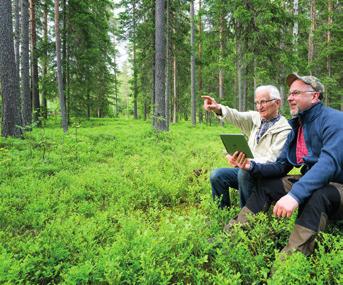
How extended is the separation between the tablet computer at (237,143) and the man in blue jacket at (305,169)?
3.2 inches

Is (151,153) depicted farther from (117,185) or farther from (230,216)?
(230,216)

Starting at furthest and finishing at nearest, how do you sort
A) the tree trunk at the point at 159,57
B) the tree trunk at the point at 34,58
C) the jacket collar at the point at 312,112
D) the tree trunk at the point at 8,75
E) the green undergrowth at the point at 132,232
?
the tree trunk at the point at 34,58
the tree trunk at the point at 159,57
the tree trunk at the point at 8,75
the jacket collar at the point at 312,112
the green undergrowth at the point at 132,232

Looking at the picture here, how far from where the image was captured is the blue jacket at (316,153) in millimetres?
2996

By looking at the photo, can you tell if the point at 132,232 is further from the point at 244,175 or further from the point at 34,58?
the point at 34,58

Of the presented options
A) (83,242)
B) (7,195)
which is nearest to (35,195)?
(7,195)

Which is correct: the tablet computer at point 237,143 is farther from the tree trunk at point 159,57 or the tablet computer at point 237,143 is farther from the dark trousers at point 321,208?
the tree trunk at point 159,57

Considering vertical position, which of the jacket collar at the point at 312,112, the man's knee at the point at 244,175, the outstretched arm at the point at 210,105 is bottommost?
the man's knee at the point at 244,175

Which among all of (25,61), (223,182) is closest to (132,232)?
(223,182)

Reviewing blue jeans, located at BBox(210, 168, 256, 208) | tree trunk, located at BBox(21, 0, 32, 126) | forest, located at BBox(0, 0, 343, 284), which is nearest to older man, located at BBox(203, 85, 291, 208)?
blue jeans, located at BBox(210, 168, 256, 208)

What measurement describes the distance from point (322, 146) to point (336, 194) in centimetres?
55

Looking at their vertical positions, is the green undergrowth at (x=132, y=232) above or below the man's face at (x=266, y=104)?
below

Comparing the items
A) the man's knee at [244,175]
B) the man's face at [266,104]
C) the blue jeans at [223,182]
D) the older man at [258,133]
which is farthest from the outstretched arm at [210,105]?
the man's knee at [244,175]

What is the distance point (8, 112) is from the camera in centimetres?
995

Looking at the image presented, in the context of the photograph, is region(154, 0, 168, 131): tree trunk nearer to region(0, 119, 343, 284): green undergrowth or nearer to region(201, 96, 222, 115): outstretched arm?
region(0, 119, 343, 284): green undergrowth
